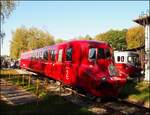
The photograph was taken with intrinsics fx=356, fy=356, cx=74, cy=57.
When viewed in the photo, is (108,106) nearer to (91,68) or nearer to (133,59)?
(91,68)

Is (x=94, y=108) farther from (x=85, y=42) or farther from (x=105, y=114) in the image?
(x=85, y=42)

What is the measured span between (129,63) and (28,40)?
6281 centimetres

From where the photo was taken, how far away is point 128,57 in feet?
126

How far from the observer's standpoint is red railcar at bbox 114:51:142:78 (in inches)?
1473

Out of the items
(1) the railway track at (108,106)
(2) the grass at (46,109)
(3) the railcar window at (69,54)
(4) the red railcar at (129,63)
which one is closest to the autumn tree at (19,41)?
(4) the red railcar at (129,63)

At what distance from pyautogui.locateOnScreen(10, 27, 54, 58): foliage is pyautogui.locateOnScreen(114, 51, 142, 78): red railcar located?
5415 cm

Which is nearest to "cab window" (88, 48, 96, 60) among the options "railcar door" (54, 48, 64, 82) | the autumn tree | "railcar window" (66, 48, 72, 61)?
"railcar window" (66, 48, 72, 61)

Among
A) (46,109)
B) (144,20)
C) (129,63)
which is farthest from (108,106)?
(129,63)

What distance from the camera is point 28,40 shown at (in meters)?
97.9

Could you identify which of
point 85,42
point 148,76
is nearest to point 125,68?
point 148,76

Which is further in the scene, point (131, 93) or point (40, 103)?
point (131, 93)

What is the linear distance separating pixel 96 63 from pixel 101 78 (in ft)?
4.15

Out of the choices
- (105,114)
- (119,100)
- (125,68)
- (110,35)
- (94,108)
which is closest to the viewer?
(105,114)

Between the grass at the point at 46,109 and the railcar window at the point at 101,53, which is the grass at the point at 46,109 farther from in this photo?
the railcar window at the point at 101,53
